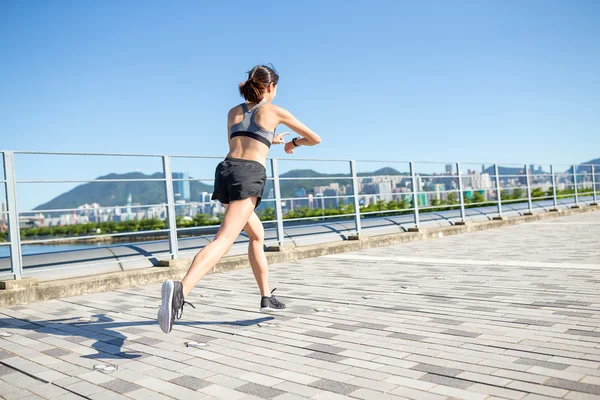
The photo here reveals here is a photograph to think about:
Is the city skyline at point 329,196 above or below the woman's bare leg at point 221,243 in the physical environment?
above

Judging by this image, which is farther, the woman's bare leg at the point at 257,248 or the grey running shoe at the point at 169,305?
the woman's bare leg at the point at 257,248

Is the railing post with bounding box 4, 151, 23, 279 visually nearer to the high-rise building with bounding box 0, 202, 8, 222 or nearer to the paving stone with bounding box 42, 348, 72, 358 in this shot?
the high-rise building with bounding box 0, 202, 8, 222

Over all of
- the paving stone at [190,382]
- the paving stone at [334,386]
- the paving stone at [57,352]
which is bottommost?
the paving stone at [334,386]

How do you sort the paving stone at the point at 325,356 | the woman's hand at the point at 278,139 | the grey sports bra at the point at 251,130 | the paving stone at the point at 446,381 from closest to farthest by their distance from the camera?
the paving stone at the point at 446,381 → the paving stone at the point at 325,356 → the grey sports bra at the point at 251,130 → the woman's hand at the point at 278,139

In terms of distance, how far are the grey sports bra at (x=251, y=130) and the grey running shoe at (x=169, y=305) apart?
1052 mm

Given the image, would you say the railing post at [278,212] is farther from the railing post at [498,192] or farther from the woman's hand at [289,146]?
the railing post at [498,192]

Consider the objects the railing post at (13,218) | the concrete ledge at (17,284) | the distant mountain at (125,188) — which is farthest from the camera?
the distant mountain at (125,188)

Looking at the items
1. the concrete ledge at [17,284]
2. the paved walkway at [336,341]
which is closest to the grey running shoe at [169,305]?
the paved walkway at [336,341]

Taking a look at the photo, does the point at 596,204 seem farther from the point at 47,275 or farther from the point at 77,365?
the point at 77,365

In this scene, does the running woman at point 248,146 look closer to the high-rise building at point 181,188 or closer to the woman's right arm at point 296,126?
the woman's right arm at point 296,126

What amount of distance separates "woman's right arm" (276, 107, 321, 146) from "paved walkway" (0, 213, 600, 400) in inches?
46.6

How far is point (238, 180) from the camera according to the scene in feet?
11.0

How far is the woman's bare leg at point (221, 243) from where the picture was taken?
301 centimetres

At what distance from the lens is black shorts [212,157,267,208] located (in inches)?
132
